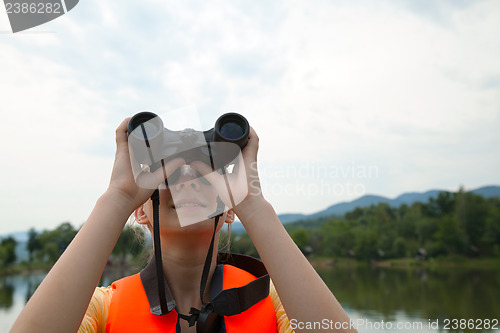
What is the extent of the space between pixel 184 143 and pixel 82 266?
1.78 ft

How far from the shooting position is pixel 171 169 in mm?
1241

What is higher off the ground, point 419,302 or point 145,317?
point 145,317

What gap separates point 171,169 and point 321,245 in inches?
1564

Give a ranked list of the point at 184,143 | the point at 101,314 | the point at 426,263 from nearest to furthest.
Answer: the point at 101,314 < the point at 184,143 < the point at 426,263

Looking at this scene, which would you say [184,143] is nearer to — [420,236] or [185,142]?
[185,142]

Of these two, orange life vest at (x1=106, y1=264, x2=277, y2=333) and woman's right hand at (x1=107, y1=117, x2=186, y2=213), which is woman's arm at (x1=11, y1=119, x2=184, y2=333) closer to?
woman's right hand at (x1=107, y1=117, x2=186, y2=213)

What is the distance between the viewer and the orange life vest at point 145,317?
1304 millimetres

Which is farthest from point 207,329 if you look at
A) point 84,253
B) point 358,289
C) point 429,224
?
point 429,224

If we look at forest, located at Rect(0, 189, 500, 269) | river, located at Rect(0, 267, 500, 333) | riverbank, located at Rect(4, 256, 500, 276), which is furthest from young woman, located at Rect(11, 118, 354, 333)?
riverbank, located at Rect(4, 256, 500, 276)

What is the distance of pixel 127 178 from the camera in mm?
1151

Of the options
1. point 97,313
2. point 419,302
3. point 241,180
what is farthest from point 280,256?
point 419,302

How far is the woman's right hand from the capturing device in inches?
44.6

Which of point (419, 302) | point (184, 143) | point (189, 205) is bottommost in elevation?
point (419, 302)

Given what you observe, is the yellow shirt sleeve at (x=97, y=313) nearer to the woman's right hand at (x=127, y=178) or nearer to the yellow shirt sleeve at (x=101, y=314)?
the yellow shirt sleeve at (x=101, y=314)
